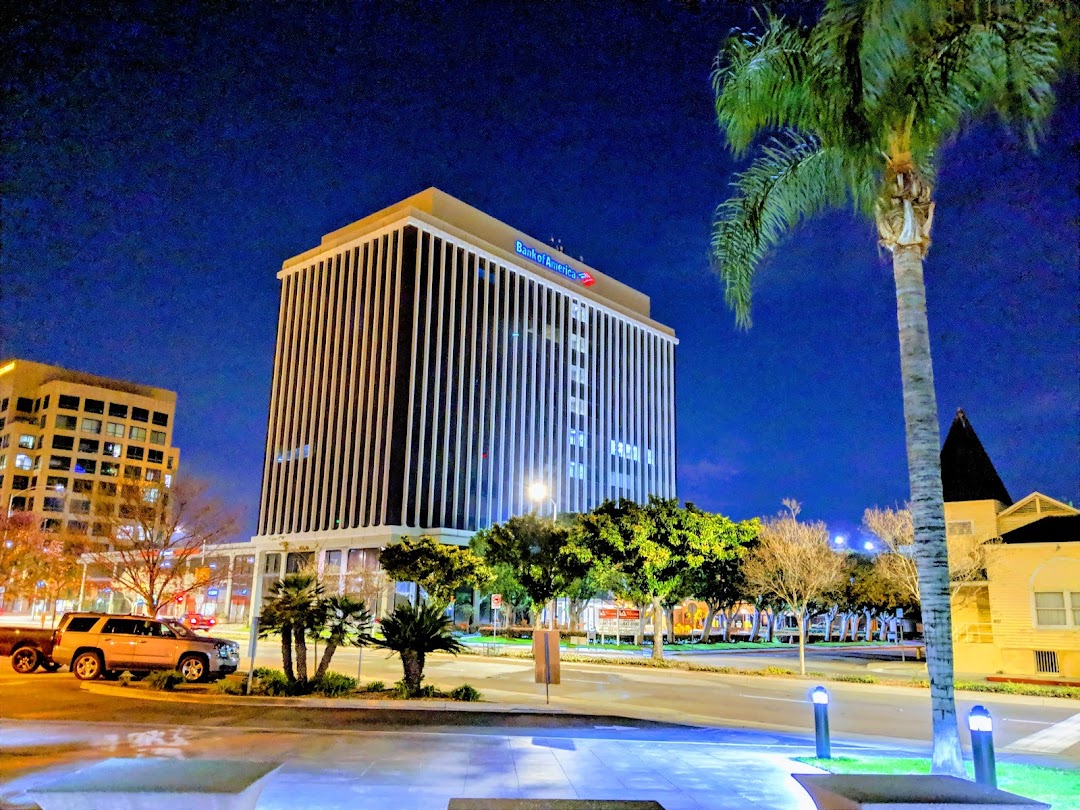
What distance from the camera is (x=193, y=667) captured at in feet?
73.0

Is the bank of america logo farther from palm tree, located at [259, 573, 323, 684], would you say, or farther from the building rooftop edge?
palm tree, located at [259, 573, 323, 684]

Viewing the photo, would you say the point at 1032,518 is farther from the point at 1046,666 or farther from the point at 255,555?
the point at 255,555

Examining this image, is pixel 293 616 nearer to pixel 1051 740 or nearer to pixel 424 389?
pixel 1051 740

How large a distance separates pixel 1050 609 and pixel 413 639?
27.7 metres

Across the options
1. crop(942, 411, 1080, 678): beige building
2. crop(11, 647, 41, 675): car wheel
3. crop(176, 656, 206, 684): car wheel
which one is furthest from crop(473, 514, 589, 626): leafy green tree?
crop(11, 647, 41, 675): car wheel

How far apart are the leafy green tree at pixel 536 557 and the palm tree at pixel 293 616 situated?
83.6 feet

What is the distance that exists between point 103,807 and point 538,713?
41.5ft

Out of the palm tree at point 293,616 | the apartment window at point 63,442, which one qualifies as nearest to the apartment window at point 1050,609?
A: the palm tree at point 293,616

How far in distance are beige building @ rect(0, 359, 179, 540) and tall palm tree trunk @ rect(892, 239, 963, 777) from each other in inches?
4511

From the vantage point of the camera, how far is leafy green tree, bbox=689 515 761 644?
1516 inches

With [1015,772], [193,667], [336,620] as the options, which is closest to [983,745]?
[1015,772]

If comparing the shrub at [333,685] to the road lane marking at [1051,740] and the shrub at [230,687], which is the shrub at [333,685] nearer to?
the shrub at [230,687]

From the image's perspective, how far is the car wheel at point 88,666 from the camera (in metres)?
21.9

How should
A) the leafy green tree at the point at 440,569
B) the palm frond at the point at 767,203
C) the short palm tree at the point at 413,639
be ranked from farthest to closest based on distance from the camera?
the leafy green tree at the point at 440,569 < the short palm tree at the point at 413,639 < the palm frond at the point at 767,203
